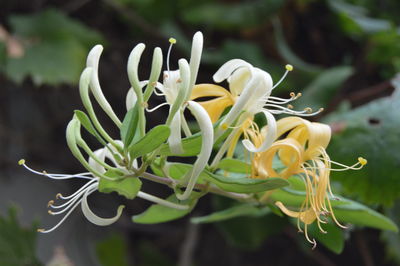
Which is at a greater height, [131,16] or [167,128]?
[167,128]

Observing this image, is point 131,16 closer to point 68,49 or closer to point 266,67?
point 68,49

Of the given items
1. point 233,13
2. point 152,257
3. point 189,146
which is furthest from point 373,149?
Answer: point 152,257

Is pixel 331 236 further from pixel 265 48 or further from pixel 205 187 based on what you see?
pixel 265 48

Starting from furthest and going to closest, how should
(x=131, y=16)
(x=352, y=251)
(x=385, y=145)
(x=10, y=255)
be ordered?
(x=131, y=16) → (x=352, y=251) → (x=10, y=255) → (x=385, y=145)

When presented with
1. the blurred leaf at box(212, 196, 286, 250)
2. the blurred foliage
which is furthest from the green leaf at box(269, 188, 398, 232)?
the blurred leaf at box(212, 196, 286, 250)

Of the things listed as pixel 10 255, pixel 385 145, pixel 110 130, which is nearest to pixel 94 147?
pixel 110 130

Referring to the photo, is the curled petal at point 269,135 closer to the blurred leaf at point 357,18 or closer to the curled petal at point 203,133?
the curled petal at point 203,133

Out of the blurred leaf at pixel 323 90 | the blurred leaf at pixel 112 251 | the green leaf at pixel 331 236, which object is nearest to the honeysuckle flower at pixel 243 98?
the green leaf at pixel 331 236
